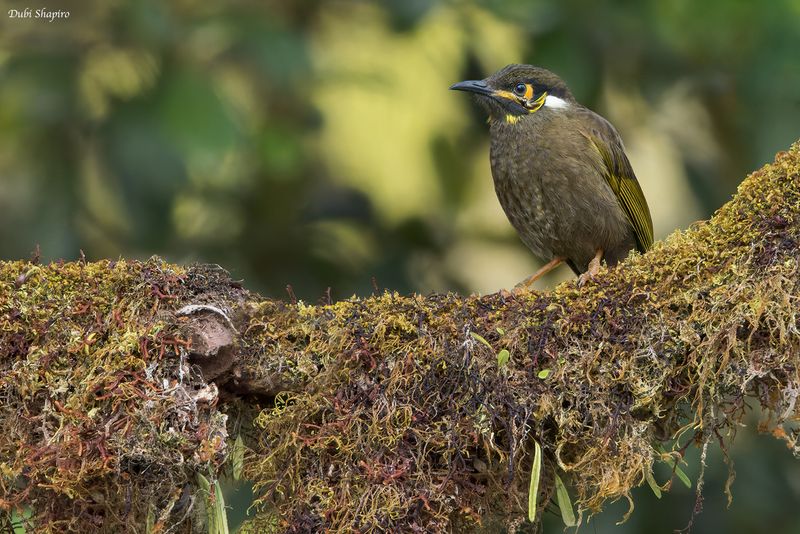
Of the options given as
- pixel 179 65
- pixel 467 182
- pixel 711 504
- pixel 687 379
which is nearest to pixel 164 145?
pixel 179 65

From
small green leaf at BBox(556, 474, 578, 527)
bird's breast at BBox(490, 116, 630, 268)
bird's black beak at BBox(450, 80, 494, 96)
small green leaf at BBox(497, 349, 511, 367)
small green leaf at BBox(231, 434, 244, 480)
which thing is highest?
bird's black beak at BBox(450, 80, 494, 96)

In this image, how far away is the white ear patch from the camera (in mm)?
4527

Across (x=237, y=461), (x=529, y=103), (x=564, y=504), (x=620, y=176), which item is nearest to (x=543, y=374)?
(x=564, y=504)

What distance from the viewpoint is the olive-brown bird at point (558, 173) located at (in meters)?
4.27

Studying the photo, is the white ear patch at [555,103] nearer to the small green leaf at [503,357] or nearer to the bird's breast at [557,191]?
the bird's breast at [557,191]

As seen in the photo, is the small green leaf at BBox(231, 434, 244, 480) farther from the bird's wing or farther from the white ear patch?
the white ear patch

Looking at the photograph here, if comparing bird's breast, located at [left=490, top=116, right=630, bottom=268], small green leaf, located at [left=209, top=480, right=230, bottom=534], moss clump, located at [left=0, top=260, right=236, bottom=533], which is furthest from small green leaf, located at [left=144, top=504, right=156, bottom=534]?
bird's breast, located at [left=490, top=116, right=630, bottom=268]

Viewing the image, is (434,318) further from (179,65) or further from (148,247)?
(148,247)

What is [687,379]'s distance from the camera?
2.82 meters

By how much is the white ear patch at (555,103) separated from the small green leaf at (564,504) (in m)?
2.04

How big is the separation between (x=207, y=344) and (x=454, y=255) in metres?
2.85

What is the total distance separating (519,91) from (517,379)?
6.63 ft

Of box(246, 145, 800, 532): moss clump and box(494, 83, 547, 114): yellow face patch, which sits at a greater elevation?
box(494, 83, 547, 114): yellow face patch

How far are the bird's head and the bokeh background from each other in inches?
4.5
